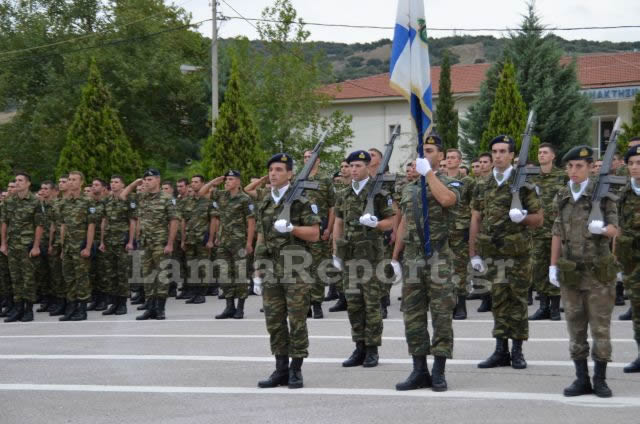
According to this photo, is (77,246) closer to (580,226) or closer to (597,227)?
(580,226)

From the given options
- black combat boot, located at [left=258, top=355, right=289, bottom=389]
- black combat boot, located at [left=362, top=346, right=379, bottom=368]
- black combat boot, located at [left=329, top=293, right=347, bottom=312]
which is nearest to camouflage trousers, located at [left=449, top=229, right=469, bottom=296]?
A: black combat boot, located at [left=329, top=293, right=347, bottom=312]

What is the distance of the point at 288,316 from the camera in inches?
292

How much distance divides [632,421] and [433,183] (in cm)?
243

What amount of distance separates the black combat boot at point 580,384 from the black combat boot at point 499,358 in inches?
47.3

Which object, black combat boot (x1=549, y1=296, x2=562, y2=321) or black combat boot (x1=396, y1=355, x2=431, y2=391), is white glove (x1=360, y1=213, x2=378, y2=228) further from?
black combat boot (x1=549, y1=296, x2=562, y2=321)

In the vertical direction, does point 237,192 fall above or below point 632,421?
above

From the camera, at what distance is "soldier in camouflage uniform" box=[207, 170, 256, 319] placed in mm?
12375

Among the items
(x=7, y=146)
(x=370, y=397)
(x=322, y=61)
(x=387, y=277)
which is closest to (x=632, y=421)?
(x=370, y=397)

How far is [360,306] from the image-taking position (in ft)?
27.5

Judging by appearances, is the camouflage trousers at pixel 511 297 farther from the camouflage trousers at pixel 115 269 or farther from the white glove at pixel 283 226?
the camouflage trousers at pixel 115 269

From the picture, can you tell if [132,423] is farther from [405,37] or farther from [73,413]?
[405,37]

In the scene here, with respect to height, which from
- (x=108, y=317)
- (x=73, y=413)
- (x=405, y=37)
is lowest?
(x=108, y=317)

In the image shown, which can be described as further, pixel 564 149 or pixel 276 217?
pixel 564 149

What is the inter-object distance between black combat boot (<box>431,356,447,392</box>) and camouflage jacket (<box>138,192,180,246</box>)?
670 centimetres
